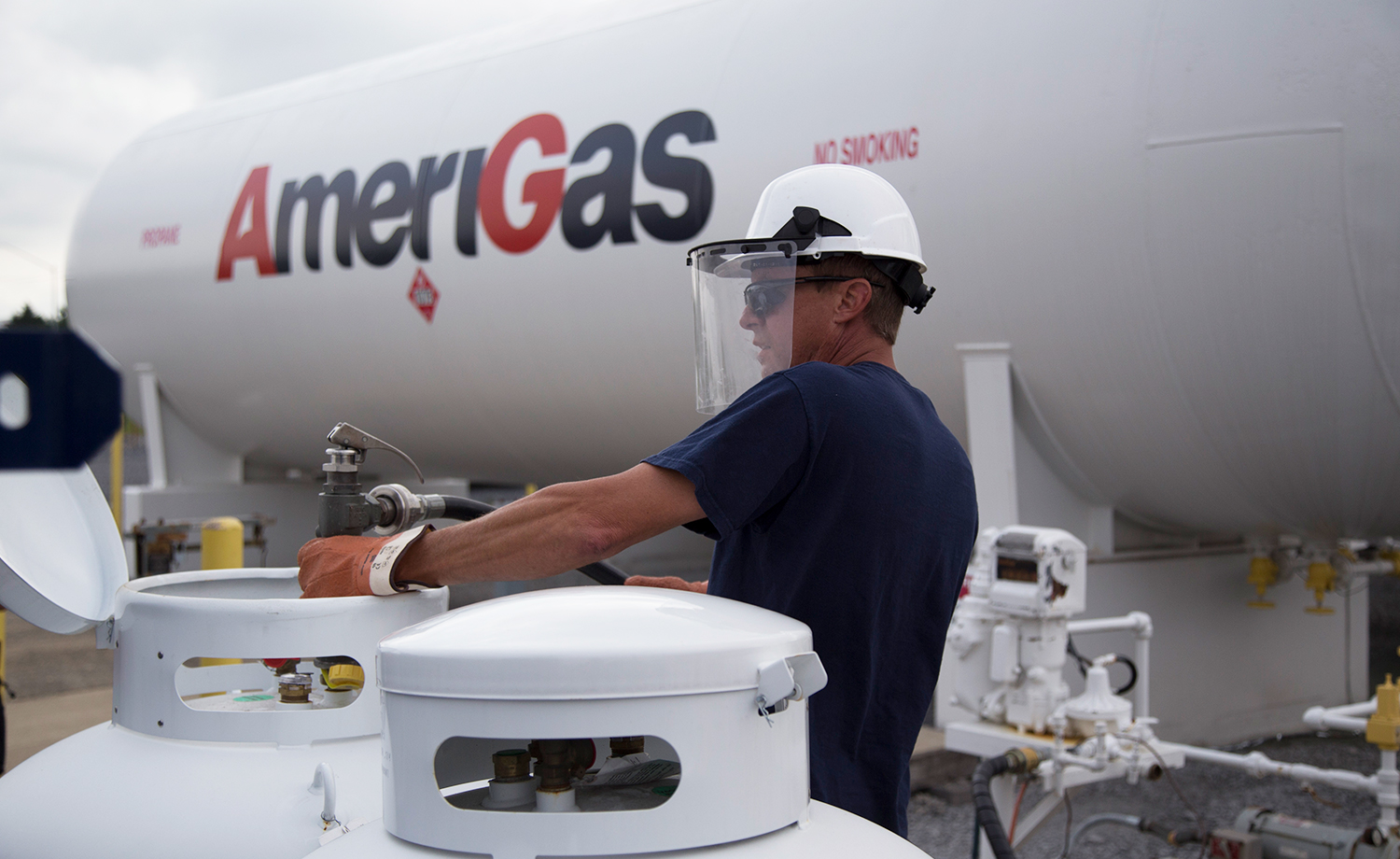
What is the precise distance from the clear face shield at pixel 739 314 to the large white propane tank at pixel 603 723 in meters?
0.61

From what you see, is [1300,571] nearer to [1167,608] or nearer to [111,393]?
[1167,608]

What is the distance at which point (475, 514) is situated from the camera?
1828 millimetres

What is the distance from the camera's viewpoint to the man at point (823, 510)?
1284mm

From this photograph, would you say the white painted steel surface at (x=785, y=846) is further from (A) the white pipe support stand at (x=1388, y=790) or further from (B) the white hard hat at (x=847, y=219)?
(A) the white pipe support stand at (x=1388, y=790)

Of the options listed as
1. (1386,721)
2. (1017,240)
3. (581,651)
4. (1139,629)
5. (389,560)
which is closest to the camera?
(581,651)

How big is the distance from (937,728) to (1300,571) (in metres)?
1.65

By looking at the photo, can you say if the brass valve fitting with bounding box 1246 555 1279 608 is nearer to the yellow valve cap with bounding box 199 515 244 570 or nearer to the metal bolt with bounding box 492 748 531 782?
the yellow valve cap with bounding box 199 515 244 570

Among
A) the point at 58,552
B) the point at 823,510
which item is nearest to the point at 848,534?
the point at 823,510

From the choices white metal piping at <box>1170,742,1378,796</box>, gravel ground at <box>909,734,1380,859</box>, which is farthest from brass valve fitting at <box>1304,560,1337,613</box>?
white metal piping at <box>1170,742,1378,796</box>

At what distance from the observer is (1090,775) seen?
292 cm

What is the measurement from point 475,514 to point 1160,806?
3.19 metres

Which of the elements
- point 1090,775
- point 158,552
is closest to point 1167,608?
point 1090,775

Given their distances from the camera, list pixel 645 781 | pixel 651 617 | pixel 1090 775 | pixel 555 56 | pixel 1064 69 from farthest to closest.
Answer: pixel 555 56, pixel 1064 69, pixel 1090 775, pixel 645 781, pixel 651 617

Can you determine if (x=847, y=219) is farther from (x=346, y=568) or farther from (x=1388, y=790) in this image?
(x=1388, y=790)
